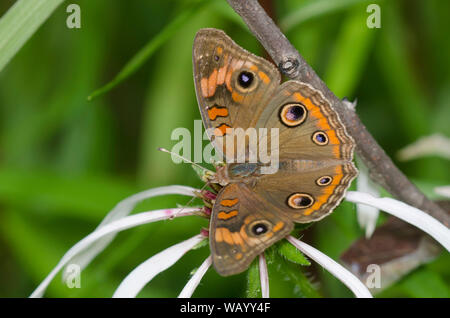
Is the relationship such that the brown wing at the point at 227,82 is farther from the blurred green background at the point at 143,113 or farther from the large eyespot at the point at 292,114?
the blurred green background at the point at 143,113

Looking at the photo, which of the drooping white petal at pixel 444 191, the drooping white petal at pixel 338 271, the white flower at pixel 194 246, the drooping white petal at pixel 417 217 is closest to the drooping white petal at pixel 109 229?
the white flower at pixel 194 246

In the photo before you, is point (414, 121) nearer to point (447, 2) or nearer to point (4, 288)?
point (447, 2)

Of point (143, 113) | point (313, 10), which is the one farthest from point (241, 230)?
point (143, 113)

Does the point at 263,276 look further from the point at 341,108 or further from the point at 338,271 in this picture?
the point at 341,108

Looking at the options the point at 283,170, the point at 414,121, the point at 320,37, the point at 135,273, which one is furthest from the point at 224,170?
the point at 414,121

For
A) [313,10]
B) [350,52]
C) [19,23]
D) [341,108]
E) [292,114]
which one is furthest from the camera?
[350,52]

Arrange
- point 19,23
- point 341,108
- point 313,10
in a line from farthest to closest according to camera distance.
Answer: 1. point 313,10
2. point 341,108
3. point 19,23

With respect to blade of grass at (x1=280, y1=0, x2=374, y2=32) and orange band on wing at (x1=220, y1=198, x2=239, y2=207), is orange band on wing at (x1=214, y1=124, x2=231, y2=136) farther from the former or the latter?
blade of grass at (x1=280, y1=0, x2=374, y2=32)
